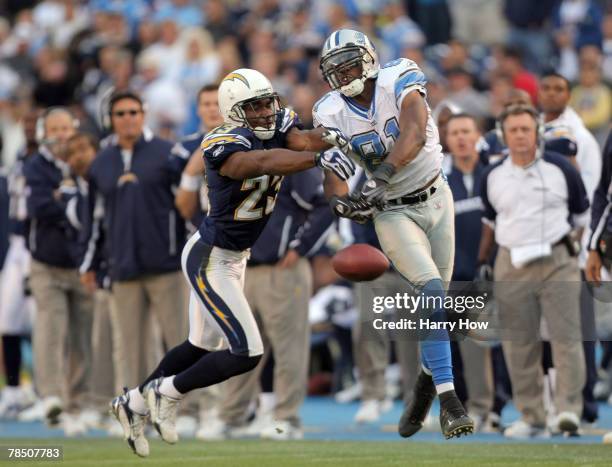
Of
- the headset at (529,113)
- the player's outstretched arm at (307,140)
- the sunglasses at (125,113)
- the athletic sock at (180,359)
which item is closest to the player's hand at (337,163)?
the player's outstretched arm at (307,140)

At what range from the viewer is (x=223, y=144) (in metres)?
7.40

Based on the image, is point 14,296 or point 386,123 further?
point 14,296

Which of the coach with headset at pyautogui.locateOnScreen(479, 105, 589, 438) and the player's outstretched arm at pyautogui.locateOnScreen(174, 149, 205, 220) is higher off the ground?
the player's outstretched arm at pyautogui.locateOnScreen(174, 149, 205, 220)

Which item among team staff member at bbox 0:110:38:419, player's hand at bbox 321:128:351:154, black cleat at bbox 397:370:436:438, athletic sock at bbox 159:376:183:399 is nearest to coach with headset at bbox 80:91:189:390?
team staff member at bbox 0:110:38:419

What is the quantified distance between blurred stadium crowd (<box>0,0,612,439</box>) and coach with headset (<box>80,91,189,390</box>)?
0.05 meters

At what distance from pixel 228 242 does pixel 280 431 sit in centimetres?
227

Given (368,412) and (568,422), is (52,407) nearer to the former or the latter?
(368,412)

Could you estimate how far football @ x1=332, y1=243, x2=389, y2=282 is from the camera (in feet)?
24.4

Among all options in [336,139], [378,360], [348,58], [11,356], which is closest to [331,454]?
[336,139]

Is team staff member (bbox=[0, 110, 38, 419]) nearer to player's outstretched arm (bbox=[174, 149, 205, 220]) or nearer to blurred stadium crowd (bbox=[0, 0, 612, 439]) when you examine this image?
blurred stadium crowd (bbox=[0, 0, 612, 439])

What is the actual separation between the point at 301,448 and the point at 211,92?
295 cm

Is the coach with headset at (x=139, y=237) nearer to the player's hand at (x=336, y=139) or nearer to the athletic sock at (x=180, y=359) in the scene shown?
the athletic sock at (x=180, y=359)

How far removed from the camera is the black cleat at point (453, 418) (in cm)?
703

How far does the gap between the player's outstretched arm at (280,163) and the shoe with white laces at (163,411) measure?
1.42m
